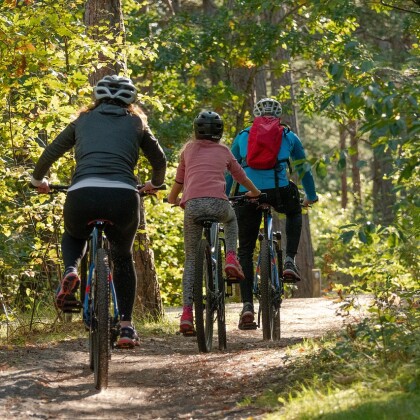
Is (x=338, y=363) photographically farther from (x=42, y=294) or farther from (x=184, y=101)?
(x=184, y=101)

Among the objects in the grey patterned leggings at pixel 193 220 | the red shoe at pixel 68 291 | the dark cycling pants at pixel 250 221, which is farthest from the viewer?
the dark cycling pants at pixel 250 221

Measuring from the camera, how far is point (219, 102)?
22516 millimetres

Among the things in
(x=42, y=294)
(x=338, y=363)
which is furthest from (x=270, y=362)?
(x=42, y=294)

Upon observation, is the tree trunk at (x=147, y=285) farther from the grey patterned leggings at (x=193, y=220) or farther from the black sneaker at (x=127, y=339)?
the black sneaker at (x=127, y=339)

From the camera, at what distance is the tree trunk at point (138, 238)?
A: 41.2 feet

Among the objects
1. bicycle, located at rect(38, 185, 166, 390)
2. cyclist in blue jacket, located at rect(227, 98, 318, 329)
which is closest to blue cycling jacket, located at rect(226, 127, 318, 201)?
cyclist in blue jacket, located at rect(227, 98, 318, 329)

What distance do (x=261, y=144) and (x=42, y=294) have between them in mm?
3169

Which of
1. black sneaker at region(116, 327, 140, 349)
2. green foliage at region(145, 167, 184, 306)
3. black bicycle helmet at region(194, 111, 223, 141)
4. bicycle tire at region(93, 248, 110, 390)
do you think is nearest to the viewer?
bicycle tire at region(93, 248, 110, 390)

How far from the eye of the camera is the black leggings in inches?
272

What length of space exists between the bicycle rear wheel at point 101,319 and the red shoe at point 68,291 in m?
0.14

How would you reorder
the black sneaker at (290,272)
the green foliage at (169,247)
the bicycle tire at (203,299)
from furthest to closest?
the green foliage at (169,247) → the black sneaker at (290,272) → the bicycle tire at (203,299)

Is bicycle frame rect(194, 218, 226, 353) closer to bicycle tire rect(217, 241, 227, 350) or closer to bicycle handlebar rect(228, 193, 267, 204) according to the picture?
bicycle tire rect(217, 241, 227, 350)

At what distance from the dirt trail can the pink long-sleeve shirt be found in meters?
1.39

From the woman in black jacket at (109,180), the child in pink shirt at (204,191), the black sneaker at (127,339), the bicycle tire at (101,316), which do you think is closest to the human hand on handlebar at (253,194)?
the child in pink shirt at (204,191)
